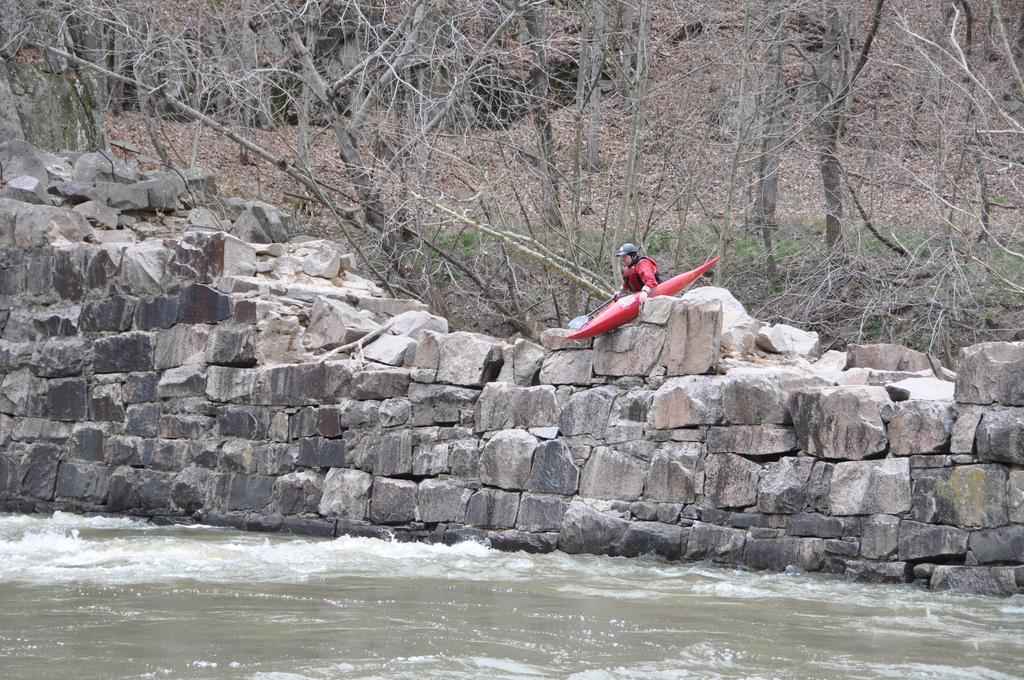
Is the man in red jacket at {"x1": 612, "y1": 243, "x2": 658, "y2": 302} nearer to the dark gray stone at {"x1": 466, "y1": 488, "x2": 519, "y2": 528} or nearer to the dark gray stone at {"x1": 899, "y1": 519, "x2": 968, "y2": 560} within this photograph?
the dark gray stone at {"x1": 466, "y1": 488, "x2": 519, "y2": 528}

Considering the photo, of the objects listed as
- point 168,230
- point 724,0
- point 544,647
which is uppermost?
point 724,0

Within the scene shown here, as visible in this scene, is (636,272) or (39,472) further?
(39,472)

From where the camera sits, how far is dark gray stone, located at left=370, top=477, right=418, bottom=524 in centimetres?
984

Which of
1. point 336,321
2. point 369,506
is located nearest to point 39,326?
point 336,321

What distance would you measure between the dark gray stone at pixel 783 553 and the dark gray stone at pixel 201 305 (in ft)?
18.2

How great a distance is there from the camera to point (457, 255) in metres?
17.6

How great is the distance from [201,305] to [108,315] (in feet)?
4.45

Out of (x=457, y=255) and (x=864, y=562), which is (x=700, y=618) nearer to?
(x=864, y=562)

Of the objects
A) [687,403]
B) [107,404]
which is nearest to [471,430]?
[687,403]

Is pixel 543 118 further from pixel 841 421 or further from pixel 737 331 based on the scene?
pixel 841 421

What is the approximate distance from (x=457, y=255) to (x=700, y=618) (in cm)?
1194

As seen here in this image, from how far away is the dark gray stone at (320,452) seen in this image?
408 inches

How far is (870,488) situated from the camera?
295 inches

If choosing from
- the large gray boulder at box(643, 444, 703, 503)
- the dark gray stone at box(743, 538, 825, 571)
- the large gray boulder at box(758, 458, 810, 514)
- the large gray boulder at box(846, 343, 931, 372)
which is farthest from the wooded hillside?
the dark gray stone at box(743, 538, 825, 571)
